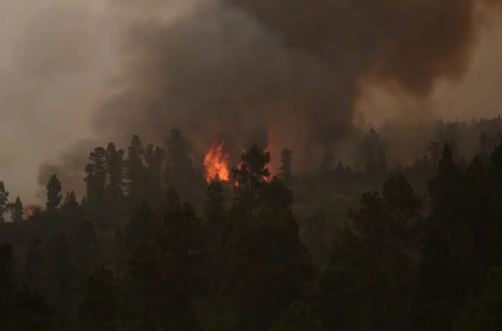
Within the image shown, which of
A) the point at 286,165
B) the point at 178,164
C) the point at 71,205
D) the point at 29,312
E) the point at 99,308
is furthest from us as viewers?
the point at 286,165

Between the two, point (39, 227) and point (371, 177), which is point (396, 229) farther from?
point (371, 177)

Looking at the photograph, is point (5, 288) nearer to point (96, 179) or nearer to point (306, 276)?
point (306, 276)

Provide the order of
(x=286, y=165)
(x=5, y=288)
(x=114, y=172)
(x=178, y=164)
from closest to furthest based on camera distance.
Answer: (x=5, y=288) < (x=114, y=172) < (x=178, y=164) < (x=286, y=165)

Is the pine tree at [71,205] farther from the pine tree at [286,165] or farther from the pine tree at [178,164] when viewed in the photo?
the pine tree at [286,165]

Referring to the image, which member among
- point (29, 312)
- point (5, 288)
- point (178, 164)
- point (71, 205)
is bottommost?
point (29, 312)

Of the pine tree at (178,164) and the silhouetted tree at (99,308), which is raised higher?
the pine tree at (178,164)

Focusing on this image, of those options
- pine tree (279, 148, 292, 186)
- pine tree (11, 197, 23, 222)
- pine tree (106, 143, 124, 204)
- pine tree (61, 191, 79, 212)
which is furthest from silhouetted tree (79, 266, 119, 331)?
pine tree (279, 148, 292, 186)

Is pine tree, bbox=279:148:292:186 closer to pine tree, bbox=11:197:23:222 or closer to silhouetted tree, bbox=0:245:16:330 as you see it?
pine tree, bbox=11:197:23:222

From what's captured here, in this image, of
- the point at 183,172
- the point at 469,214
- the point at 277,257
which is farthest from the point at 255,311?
the point at 183,172

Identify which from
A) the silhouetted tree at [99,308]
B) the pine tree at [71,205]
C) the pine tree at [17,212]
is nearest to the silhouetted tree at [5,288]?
the silhouetted tree at [99,308]

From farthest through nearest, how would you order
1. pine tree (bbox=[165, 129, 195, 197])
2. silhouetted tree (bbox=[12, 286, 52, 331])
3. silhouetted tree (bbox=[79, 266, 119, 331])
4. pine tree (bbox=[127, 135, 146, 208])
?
pine tree (bbox=[165, 129, 195, 197]) < pine tree (bbox=[127, 135, 146, 208]) < silhouetted tree (bbox=[79, 266, 119, 331]) < silhouetted tree (bbox=[12, 286, 52, 331])

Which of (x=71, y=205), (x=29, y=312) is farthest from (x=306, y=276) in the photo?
(x=71, y=205)

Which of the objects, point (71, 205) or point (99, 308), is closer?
point (99, 308)

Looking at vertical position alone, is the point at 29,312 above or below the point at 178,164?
below
